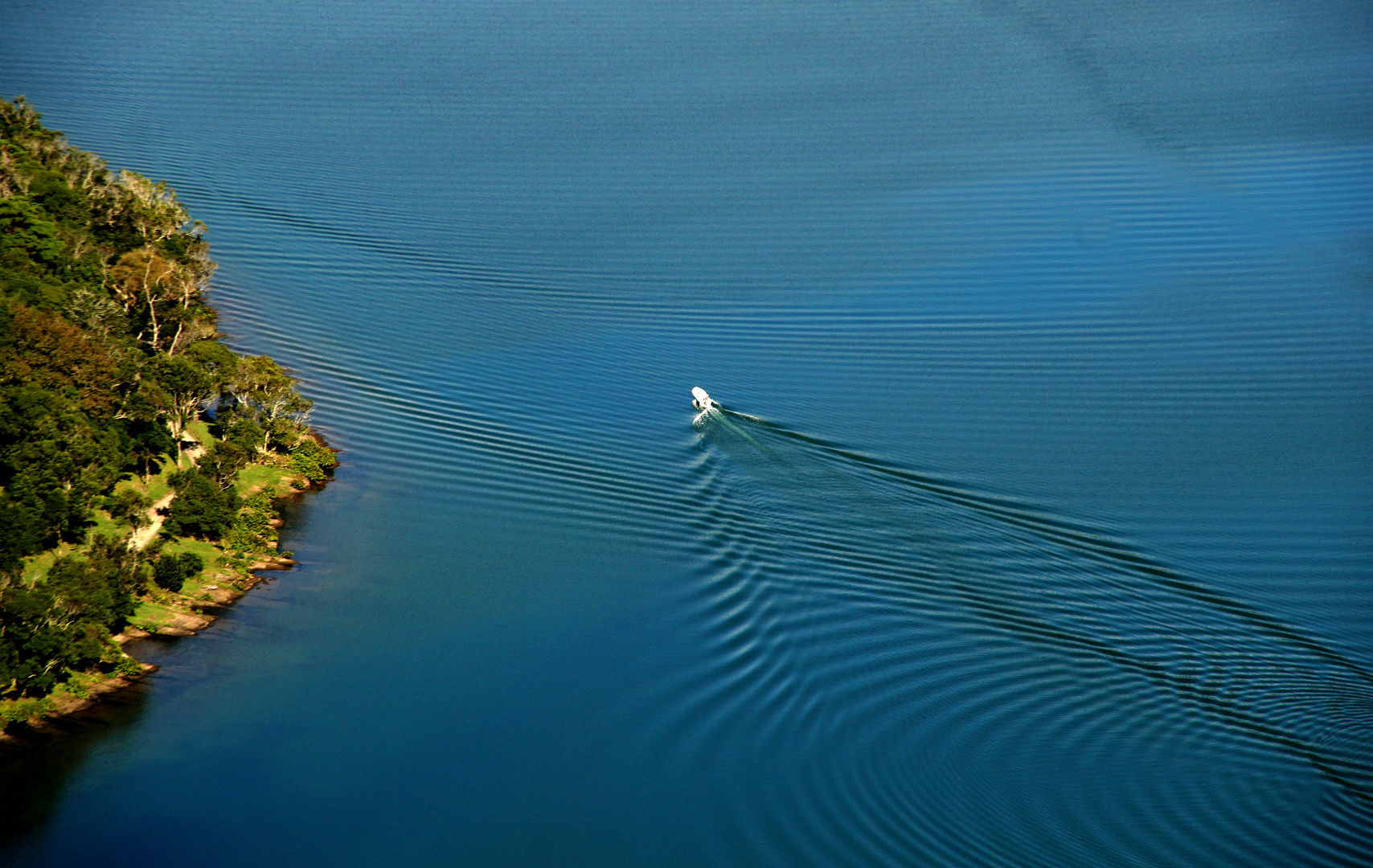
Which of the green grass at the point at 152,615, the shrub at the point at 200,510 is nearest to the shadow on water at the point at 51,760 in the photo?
the green grass at the point at 152,615

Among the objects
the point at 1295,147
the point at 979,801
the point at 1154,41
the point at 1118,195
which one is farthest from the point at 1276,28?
the point at 979,801

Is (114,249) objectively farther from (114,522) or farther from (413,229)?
(114,522)

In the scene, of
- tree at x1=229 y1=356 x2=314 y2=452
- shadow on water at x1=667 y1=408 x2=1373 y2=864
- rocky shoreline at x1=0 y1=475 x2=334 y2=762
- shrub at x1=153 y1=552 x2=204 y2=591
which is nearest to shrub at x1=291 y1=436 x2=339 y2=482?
tree at x1=229 y1=356 x2=314 y2=452

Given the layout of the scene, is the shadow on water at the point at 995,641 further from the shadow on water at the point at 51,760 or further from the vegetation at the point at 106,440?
the vegetation at the point at 106,440

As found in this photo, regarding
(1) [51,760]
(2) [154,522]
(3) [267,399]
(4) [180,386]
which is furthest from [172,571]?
(3) [267,399]

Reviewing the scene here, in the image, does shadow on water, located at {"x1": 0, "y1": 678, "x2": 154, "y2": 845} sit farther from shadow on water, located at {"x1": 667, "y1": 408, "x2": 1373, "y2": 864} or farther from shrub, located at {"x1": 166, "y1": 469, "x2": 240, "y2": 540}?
shadow on water, located at {"x1": 667, "y1": 408, "x2": 1373, "y2": 864}

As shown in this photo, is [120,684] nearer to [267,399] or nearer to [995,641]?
[267,399]

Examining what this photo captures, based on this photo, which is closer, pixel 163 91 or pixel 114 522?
pixel 114 522
